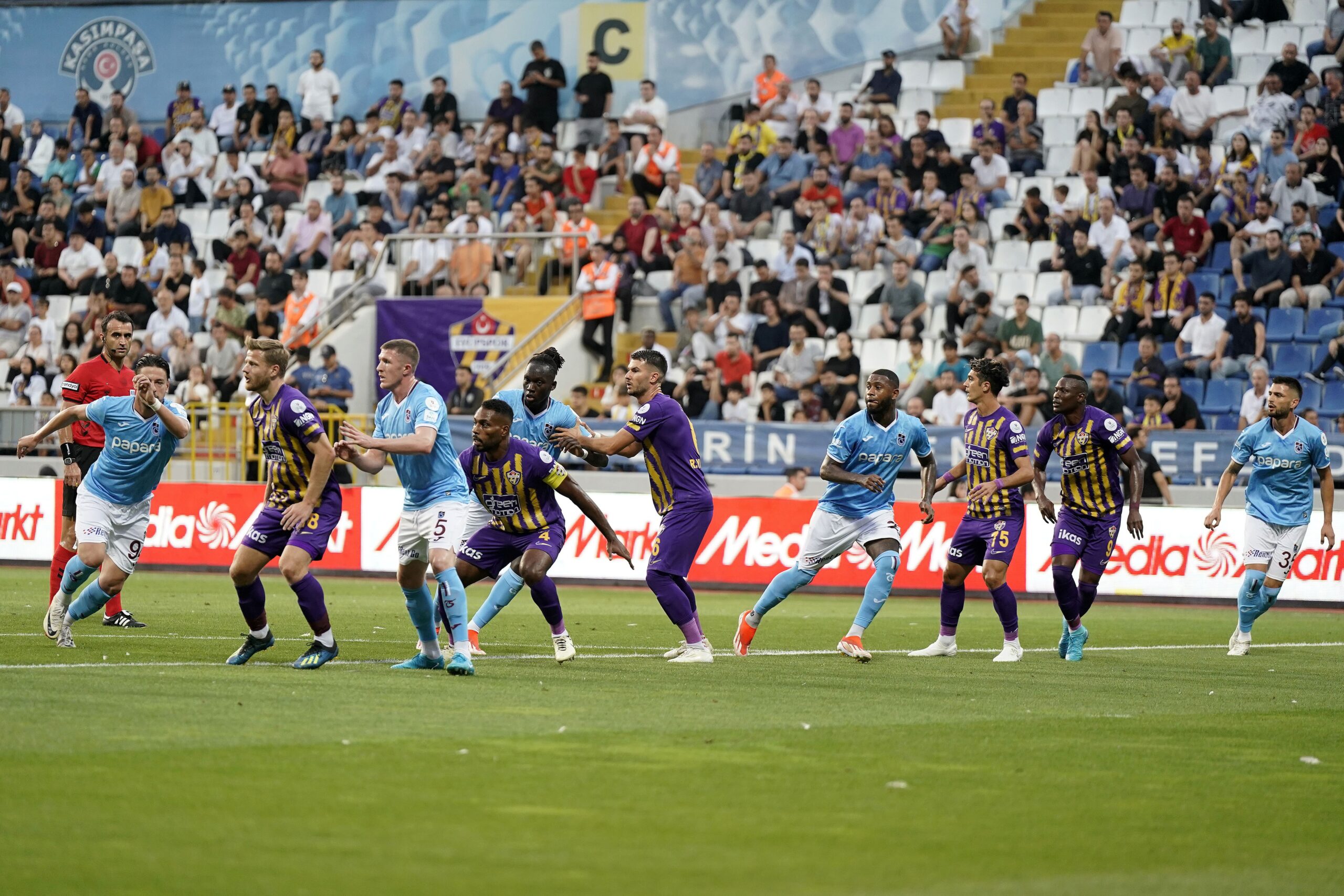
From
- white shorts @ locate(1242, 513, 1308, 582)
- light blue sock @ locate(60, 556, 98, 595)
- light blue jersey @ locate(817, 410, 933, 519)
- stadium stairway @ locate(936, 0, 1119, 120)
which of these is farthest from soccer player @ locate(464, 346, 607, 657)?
stadium stairway @ locate(936, 0, 1119, 120)

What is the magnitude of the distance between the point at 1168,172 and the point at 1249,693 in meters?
15.5

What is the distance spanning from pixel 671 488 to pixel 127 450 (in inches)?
158

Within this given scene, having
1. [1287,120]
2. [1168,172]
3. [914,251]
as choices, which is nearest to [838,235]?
[914,251]

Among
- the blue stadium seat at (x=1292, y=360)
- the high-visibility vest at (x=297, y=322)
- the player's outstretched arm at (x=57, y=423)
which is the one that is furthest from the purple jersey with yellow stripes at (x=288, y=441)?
the high-visibility vest at (x=297, y=322)

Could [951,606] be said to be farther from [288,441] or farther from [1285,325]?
[1285,325]

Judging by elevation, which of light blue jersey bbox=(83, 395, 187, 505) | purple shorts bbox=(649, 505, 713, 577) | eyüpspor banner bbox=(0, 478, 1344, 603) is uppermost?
light blue jersey bbox=(83, 395, 187, 505)

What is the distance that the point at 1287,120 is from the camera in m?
26.5

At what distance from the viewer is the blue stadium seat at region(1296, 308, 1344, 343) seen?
79.3 feet

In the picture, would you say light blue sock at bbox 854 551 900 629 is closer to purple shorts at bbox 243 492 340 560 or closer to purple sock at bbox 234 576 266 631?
purple shorts at bbox 243 492 340 560

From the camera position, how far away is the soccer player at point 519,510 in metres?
12.2

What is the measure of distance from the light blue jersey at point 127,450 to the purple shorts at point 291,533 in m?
2.00

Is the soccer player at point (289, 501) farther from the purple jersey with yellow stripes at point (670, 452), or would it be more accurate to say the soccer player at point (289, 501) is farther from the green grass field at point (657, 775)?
the purple jersey with yellow stripes at point (670, 452)

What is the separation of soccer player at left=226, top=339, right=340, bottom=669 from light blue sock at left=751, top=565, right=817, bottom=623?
3.46 m

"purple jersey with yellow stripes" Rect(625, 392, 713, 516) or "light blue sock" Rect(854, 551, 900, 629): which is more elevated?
"purple jersey with yellow stripes" Rect(625, 392, 713, 516)
